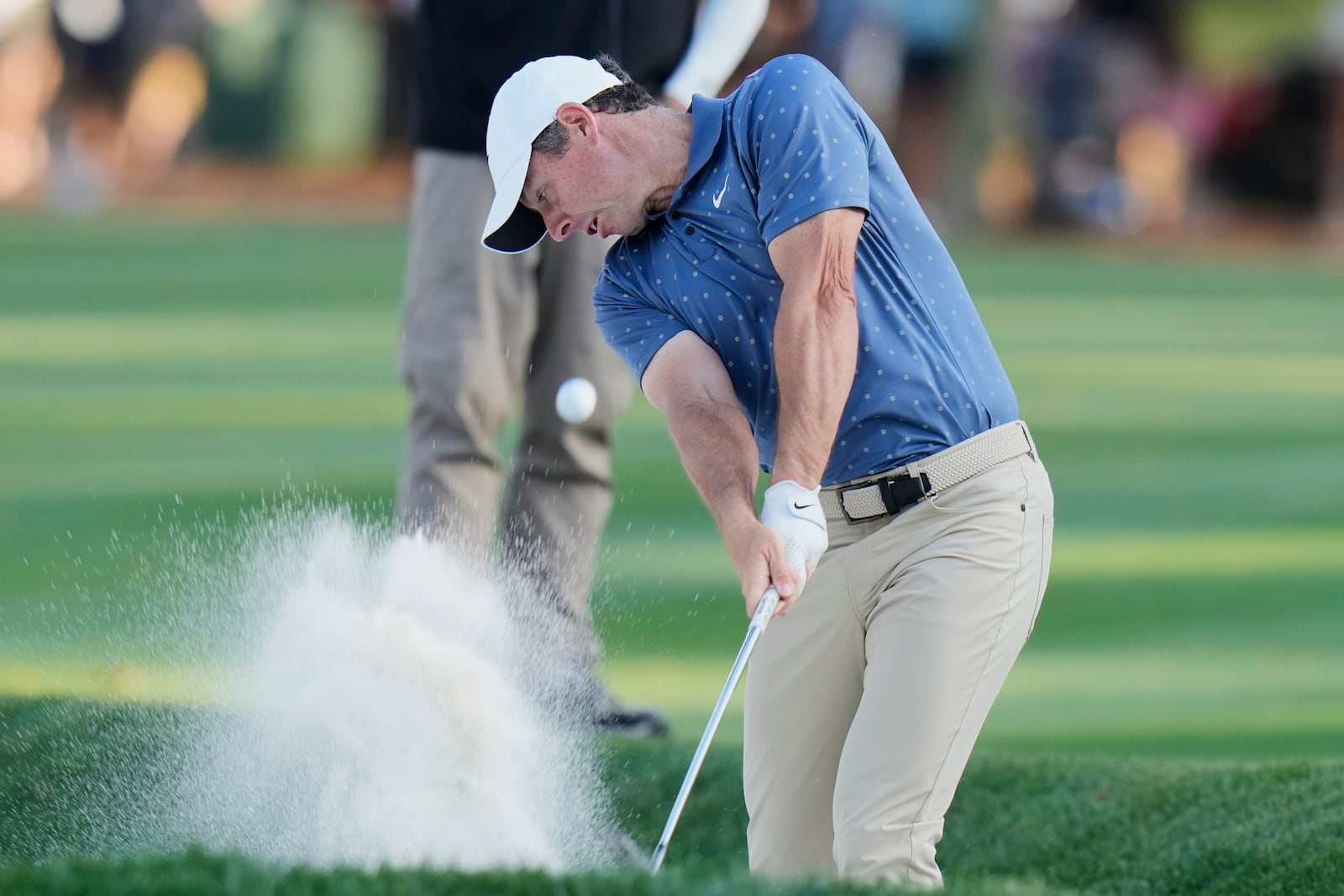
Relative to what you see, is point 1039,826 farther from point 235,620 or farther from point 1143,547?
point 1143,547

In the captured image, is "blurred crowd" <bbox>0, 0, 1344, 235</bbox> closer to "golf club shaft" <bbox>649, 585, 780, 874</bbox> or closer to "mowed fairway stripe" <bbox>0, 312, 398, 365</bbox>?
"mowed fairway stripe" <bbox>0, 312, 398, 365</bbox>

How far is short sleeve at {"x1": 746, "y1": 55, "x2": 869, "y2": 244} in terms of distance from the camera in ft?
13.0

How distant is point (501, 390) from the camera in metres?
6.10

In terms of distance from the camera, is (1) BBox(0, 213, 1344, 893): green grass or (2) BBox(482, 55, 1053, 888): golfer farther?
(1) BBox(0, 213, 1344, 893): green grass

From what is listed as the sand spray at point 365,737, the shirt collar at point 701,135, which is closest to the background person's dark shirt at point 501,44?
the sand spray at point 365,737

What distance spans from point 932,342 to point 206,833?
2125 millimetres

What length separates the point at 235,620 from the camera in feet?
18.4

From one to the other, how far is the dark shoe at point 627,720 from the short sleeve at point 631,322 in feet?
5.05

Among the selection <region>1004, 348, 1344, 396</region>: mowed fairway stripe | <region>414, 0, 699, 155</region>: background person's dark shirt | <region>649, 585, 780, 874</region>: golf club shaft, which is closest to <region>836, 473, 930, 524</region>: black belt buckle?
<region>649, 585, 780, 874</region>: golf club shaft

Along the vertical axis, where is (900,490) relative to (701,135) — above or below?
below

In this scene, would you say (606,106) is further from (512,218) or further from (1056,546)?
(1056,546)

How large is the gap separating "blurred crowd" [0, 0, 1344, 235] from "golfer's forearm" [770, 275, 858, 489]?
19247 mm

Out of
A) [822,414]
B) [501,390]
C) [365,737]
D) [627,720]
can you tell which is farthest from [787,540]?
[501,390]

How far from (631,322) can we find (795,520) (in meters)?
0.71
